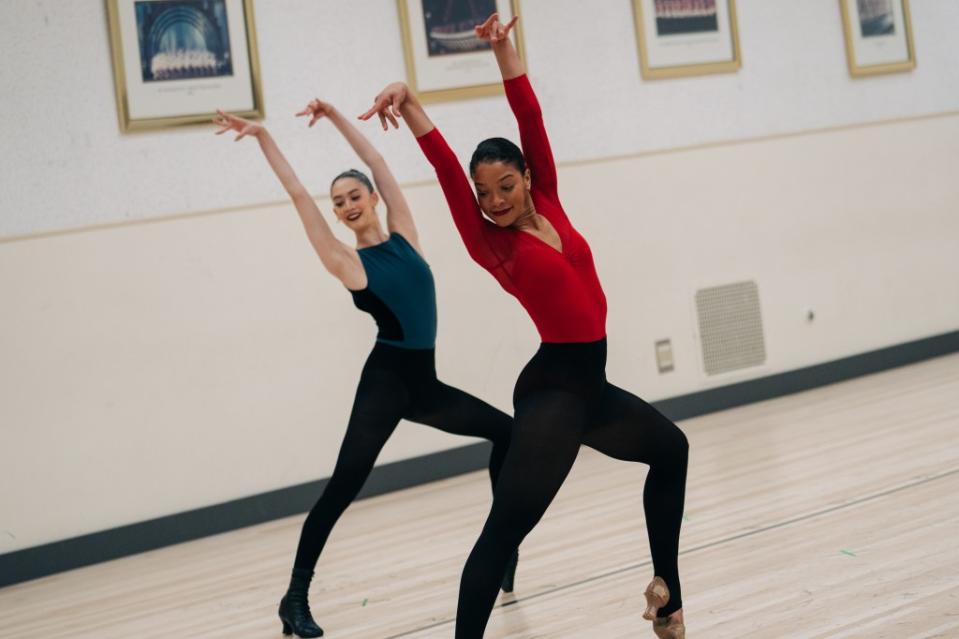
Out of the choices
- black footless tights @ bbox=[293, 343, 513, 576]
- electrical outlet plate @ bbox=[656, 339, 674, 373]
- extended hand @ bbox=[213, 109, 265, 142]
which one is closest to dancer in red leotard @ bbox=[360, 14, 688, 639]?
extended hand @ bbox=[213, 109, 265, 142]

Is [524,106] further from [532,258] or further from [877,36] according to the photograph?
[877,36]

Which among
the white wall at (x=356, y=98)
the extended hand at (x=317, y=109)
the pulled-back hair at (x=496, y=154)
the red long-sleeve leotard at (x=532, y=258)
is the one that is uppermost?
the white wall at (x=356, y=98)

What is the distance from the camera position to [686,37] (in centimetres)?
616

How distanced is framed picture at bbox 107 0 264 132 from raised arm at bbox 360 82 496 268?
3.04 meters

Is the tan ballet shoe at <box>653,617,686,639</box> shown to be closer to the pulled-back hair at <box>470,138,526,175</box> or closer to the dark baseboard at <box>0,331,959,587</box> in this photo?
the pulled-back hair at <box>470,138,526,175</box>

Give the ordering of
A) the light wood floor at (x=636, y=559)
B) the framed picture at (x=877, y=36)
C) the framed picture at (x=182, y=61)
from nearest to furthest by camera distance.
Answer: the light wood floor at (x=636, y=559), the framed picture at (x=182, y=61), the framed picture at (x=877, y=36)

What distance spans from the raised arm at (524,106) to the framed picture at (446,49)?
10.5 feet

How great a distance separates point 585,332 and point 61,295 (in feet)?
10.6

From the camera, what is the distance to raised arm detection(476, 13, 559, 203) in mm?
2328

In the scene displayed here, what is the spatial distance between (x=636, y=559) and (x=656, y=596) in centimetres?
106

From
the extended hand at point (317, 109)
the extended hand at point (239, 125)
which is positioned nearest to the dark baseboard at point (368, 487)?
the extended hand at point (239, 125)

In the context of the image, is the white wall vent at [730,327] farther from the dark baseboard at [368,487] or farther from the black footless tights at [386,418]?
the black footless tights at [386,418]

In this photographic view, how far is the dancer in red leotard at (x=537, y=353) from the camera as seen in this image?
2.16 m

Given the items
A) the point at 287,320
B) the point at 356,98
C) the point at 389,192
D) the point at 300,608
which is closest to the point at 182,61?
the point at 356,98
